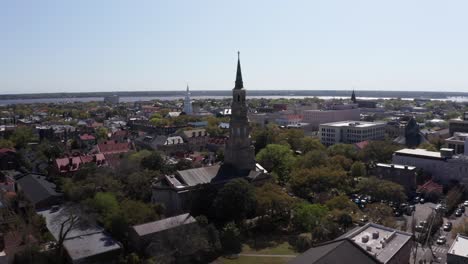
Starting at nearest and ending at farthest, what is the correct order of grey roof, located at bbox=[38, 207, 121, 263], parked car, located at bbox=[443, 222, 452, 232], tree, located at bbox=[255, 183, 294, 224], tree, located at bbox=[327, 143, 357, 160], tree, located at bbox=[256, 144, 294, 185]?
grey roof, located at bbox=[38, 207, 121, 263], tree, located at bbox=[255, 183, 294, 224], parked car, located at bbox=[443, 222, 452, 232], tree, located at bbox=[256, 144, 294, 185], tree, located at bbox=[327, 143, 357, 160]

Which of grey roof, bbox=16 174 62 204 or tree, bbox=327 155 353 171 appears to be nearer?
grey roof, bbox=16 174 62 204

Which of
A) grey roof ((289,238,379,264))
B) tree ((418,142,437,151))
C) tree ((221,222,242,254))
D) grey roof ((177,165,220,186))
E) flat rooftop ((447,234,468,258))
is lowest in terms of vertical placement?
tree ((221,222,242,254))

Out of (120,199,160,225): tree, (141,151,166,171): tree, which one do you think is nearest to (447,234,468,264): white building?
(120,199,160,225): tree

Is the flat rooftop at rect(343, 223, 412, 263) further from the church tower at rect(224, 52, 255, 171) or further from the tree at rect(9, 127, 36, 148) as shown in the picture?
the tree at rect(9, 127, 36, 148)

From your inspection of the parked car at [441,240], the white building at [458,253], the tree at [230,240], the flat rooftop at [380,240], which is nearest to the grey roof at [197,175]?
the tree at [230,240]

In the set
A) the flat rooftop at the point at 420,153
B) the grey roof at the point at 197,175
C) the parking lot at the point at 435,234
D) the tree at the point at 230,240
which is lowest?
the parking lot at the point at 435,234

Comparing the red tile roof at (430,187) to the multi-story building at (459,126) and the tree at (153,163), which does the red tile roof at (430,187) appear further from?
the multi-story building at (459,126)
